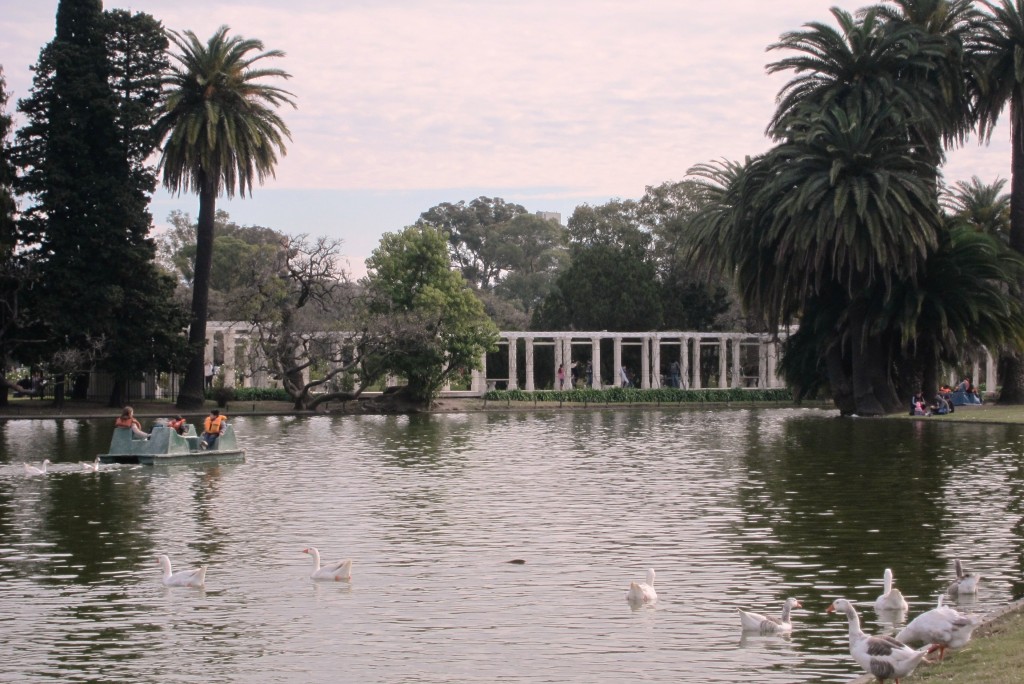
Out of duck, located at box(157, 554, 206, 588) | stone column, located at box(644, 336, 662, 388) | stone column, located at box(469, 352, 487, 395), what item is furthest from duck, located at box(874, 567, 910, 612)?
stone column, located at box(644, 336, 662, 388)

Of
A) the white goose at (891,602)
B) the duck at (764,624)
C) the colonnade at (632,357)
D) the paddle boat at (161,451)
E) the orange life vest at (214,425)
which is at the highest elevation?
the colonnade at (632,357)

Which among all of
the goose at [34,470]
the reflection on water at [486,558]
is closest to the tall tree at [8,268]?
the reflection on water at [486,558]

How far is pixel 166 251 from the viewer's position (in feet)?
403

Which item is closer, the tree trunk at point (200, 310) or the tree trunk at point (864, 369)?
the tree trunk at point (864, 369)

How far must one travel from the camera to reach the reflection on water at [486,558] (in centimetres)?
1330

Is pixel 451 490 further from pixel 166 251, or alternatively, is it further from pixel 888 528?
pixel 166 251

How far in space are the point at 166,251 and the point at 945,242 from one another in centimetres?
8265

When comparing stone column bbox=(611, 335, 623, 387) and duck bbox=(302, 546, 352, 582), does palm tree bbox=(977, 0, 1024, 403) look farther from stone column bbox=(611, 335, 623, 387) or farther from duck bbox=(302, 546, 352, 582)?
duck bbox=(302, 546, 352, 582)

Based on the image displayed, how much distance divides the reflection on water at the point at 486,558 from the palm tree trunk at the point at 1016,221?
22.8 metres

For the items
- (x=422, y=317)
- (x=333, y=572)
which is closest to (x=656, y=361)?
(x=422, y=317)

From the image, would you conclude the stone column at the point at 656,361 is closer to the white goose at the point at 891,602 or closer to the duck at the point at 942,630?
the white goose at the point at 891,602

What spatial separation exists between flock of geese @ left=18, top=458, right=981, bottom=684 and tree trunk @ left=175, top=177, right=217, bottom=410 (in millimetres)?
46262

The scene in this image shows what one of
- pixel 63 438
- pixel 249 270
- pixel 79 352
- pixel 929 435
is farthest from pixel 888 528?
pixel 249 270

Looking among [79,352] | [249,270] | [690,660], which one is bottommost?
[690,660]
